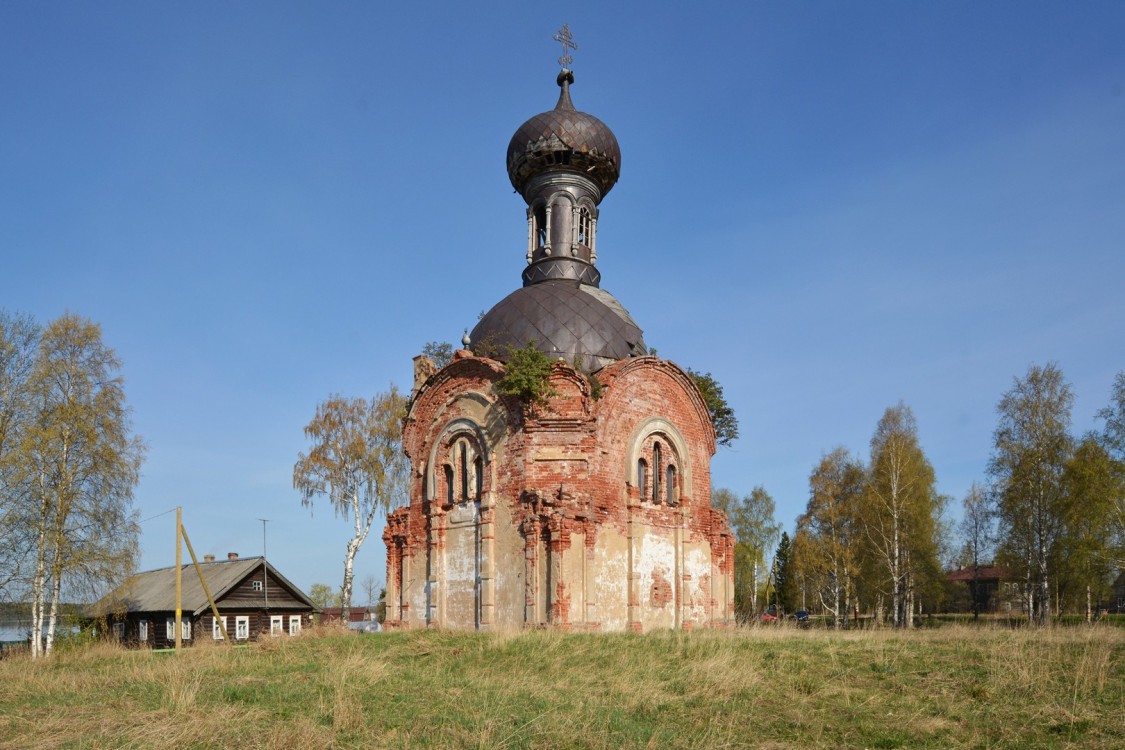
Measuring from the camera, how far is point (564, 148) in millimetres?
21016

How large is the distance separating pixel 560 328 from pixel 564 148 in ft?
17.5

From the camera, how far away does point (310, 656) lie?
43.7 ft

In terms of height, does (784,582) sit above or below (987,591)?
above

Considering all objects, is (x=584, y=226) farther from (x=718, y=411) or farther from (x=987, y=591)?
(x=987, y=591)

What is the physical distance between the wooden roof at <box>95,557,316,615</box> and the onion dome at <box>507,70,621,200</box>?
17.1 metres

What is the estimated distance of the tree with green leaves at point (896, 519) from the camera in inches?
1018

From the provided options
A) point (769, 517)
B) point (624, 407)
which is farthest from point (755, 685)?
point (769, 517)

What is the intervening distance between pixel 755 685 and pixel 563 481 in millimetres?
7024

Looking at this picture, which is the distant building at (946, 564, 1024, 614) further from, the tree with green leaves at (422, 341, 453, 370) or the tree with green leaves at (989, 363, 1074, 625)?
the tree with green leaves at (422, 341, 453, 370)

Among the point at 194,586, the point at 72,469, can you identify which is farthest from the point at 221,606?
the point at 72,469

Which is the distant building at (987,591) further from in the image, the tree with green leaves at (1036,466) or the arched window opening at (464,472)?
the arched window opening at (464,472)

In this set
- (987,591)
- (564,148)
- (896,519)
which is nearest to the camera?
(564,148)

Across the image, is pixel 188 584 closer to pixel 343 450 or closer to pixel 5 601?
pixel 343 450

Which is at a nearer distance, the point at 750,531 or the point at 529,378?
the point at 529,378
